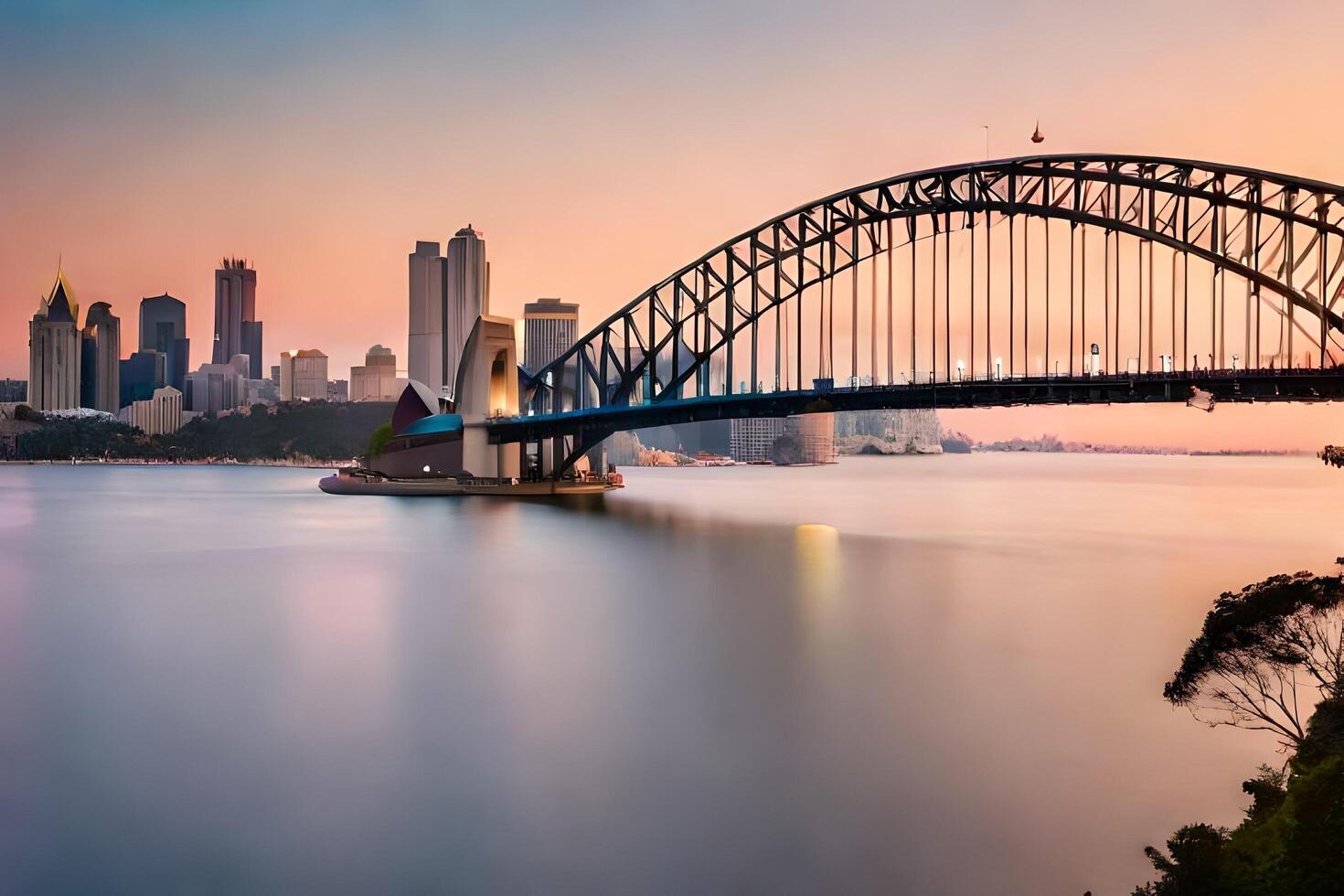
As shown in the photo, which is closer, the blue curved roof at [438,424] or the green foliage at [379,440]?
the blue curved roof at [438,424]

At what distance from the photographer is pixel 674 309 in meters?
77.6

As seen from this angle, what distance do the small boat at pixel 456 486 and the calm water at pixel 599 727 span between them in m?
40.9

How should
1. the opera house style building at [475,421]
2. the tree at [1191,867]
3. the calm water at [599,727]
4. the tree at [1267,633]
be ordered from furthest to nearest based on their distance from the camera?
the opera house style building at [475,421] < the tree at [1267,633] < the calm water at [599,727] < the tree at [1191,867]

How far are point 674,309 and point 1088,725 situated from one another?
63.2 meters

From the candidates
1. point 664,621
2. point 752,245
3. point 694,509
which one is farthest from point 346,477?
point 664,621

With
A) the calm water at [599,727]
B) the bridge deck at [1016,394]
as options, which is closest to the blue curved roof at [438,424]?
the bridge deck at [1016,394]

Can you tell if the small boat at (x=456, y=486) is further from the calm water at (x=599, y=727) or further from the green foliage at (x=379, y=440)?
the calm water at (x=599, y=727)

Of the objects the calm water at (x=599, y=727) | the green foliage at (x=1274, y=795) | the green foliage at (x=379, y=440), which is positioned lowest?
the calm water at (x=599, y=727)

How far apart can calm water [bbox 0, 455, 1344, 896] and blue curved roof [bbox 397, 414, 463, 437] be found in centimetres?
4116

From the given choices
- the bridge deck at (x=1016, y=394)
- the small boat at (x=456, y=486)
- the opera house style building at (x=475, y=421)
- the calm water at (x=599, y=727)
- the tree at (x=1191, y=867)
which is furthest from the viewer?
the small boat at (x=456, y=486)

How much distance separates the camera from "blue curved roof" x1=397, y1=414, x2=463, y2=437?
81.9m

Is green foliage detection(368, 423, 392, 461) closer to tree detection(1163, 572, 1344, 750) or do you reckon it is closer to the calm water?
the calm water

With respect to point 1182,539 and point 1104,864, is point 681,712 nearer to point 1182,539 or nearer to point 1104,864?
point 1104,864

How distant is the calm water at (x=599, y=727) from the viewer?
11047 millimetres
